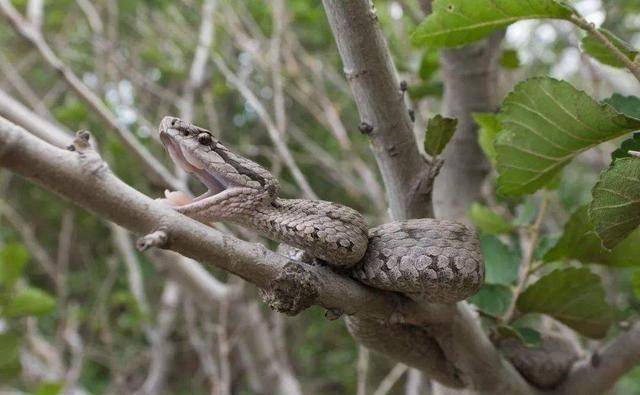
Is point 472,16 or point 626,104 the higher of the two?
point 472,16

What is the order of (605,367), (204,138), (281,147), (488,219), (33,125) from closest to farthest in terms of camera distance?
(204,138), (605,367), (488,219), (33,125), (281,147)

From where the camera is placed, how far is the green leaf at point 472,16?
3.54 ft

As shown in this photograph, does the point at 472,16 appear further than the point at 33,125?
No

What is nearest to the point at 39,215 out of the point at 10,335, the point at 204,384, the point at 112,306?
→ the point at 112,306

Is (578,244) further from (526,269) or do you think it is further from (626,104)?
(626,104)

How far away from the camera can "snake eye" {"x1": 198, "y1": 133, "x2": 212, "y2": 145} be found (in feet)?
4.53

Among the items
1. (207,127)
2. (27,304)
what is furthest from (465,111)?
(207,127)

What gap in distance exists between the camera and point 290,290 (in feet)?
3.25

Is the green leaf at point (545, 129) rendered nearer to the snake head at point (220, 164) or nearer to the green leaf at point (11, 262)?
the snake head at point (220, 164)

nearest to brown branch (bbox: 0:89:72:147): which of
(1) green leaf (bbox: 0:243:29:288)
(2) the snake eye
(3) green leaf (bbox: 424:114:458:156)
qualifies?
(1) green leaf (bbox: 0:243:29:288)

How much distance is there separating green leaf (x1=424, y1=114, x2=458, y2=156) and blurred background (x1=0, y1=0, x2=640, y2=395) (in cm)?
55

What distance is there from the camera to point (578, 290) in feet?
4.78

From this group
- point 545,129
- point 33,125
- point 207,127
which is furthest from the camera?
point 207,127

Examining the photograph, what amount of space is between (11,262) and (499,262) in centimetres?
167
